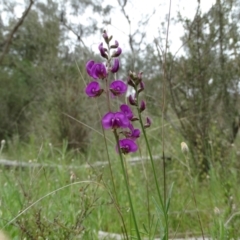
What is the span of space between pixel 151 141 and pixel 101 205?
4.10 meters

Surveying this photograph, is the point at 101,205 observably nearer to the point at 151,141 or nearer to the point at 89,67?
the point at 89,67

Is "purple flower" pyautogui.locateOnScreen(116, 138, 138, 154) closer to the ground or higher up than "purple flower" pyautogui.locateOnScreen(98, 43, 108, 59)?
closer to the ground

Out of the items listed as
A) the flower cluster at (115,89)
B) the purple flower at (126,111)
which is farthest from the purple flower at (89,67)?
the purple flower at (126,111)

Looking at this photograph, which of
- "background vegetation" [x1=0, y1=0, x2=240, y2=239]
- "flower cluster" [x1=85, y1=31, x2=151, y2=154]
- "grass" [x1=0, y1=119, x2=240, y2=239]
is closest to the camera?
"flower cluster" [x1=85, y1=31, x2=151, y2=154]

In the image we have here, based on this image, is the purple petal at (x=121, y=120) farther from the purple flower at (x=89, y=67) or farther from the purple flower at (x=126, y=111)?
the purple flower at (x=89, y=67)

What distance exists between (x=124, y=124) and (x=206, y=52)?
10.6 ft

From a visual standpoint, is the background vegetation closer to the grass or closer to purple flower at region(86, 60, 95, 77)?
the grass

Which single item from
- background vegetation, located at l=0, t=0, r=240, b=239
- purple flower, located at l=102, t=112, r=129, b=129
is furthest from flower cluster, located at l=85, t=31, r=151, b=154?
background vegetation, located at l=0, t=0, r=240, b=239

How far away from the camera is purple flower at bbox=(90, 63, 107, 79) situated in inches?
50.2

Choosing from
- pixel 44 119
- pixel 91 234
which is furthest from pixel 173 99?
pixel 44 119

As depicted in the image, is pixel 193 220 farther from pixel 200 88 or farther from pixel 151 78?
pixel 151 78

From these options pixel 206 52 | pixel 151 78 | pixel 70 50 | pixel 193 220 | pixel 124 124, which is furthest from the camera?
pixel 70 50

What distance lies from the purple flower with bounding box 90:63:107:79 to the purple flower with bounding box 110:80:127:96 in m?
0.03

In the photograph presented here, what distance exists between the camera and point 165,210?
127 cm
